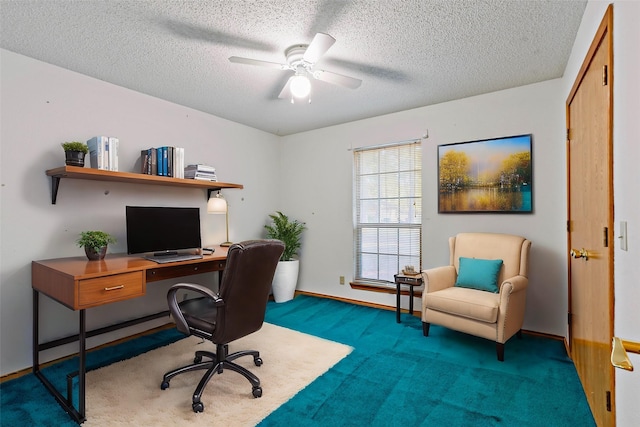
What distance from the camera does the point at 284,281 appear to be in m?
4.27

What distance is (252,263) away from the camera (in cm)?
202

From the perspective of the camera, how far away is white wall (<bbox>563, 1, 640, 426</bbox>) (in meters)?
1.15

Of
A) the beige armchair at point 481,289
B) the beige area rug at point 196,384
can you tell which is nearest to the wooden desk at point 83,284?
the beige area rug at point 196,384

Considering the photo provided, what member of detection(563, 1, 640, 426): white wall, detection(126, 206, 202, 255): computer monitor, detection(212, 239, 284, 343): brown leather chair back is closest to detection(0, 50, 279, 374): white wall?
detection(126, 206, 202, 255): computer monitor

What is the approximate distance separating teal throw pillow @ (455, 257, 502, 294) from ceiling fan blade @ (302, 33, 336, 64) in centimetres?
234

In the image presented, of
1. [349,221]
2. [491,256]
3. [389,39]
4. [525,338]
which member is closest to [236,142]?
[349,221]

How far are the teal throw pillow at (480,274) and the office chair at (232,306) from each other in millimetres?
1896

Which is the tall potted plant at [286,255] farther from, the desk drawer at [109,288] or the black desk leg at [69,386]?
the black desk leg at [69,386]

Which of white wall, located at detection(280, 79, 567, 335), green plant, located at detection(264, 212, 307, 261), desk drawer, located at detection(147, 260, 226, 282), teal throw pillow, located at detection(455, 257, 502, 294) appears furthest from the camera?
green plant, located at detection(264, 212, 307, 261)

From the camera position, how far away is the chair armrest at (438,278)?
2957mm

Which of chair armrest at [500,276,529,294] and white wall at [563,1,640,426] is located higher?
A: white wall at [563,1,640,426]

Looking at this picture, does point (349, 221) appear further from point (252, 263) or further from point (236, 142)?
point (252, 263)

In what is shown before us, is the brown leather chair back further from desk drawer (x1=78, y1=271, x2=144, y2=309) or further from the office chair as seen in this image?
desk drawer (x1=78, y1=271, x2=144, y2=309)

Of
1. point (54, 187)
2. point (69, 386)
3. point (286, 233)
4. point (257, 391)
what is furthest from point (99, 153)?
point (286, 233)
